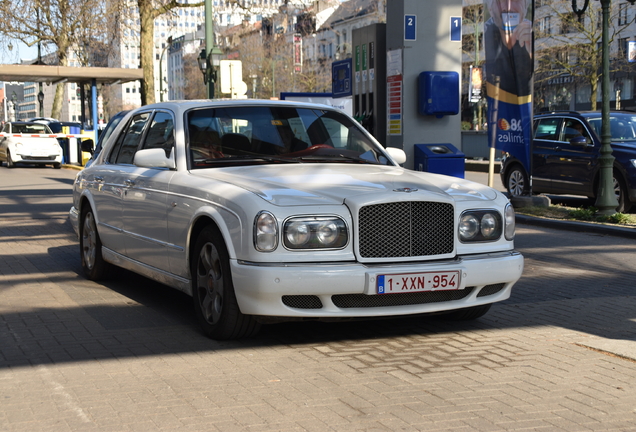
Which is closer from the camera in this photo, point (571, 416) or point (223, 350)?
point (571, 416)

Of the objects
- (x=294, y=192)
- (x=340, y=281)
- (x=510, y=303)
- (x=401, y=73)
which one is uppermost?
(x=401, y=73)

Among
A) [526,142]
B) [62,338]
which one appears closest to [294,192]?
[62,338]

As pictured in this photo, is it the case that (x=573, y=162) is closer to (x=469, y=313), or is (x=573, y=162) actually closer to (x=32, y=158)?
(x=469, y=313)

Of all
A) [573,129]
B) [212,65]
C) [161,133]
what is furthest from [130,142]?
[212,65]

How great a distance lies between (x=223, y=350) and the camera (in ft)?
17.8

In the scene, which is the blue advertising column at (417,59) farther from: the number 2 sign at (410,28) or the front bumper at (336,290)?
the front bumper at (336,290)

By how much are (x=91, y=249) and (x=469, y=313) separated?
364 cm

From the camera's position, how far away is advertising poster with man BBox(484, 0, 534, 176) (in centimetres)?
1405

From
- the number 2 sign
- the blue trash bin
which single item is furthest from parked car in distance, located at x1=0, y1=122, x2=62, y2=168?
the blue trash bin

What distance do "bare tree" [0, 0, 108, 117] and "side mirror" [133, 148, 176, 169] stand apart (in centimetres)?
3353

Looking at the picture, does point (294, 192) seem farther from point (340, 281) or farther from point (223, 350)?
point (223, 350)

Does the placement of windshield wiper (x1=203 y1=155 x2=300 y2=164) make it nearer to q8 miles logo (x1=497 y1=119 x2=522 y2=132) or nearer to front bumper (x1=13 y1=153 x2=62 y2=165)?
q8 miles logo (x1=497 y1=119 x2=522 y2=132)

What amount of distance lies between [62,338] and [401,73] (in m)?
6.63

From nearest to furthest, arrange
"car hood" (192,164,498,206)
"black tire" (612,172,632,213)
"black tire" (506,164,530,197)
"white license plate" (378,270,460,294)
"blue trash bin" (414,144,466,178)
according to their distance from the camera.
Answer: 1. "white license plate" (378,270,460,294)
2. "car hood" (192,164,498,206)
3. "blue trash bin" (414,144,466,178)
4. "black tire" (612,172,632,213)
5. "black tire" (506,164,530,197)
